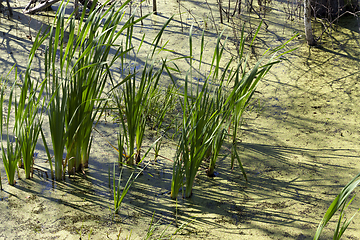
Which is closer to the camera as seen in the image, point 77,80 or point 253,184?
point 77,80

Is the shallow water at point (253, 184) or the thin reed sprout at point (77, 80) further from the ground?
the thin reed sprout at point (77, 80)

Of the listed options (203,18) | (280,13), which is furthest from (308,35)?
(203,18)

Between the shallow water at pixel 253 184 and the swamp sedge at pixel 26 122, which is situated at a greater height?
the swamp sedge at pixel 26 122

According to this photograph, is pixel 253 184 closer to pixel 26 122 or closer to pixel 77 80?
pixel 77 80

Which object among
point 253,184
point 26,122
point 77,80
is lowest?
point 253,184

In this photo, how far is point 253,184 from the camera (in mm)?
2002

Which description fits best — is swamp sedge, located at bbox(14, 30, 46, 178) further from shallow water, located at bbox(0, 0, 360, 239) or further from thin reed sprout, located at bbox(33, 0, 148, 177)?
shallow water, located at bbox(0, 0, 360, 239)

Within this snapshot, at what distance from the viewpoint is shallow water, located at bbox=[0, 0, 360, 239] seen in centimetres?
170

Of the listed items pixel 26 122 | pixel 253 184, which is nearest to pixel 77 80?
pixel 26 122

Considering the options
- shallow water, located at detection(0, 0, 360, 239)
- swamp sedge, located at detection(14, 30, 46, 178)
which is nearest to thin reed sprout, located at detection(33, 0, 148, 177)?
swamp sedge, located at detection(14, 30, 46, 178)

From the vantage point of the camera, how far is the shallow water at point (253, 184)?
67.1 inches

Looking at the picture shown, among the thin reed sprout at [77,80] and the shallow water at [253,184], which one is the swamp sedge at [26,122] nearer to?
the thin reed sprout at [77,80]

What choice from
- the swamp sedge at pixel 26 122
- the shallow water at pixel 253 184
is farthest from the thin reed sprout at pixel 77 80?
the shallow water at pixel 253 184

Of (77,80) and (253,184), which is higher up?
(77,80)
